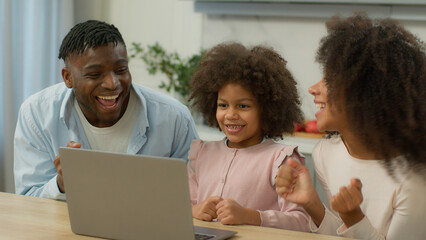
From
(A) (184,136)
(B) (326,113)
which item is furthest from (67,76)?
(B) (326,113)

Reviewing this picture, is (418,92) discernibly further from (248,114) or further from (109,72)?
(109,72)

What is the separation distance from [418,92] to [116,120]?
3.86ft

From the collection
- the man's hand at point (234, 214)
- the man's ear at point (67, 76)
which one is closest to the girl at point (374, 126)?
the man's hand at point (234, 214)

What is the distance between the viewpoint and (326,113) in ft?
5.47

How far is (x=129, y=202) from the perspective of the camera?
133 centimetres

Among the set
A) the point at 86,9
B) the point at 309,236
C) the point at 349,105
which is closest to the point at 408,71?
the point at 349,105

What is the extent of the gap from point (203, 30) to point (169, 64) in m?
0.32

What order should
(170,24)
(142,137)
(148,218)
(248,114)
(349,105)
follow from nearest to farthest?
(148,218) < (349,105) < (248,114) < (142,137) < (170,24)

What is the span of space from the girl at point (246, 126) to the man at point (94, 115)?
0.31 meters

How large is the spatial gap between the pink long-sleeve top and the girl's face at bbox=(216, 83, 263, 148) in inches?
2.5

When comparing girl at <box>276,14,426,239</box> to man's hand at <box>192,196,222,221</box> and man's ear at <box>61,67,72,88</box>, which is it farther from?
man's ear at <box>61,67,72,88</box>

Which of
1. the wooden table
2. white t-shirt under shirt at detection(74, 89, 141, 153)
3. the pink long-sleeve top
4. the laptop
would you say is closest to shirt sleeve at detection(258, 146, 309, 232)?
the pink long-sleeve top

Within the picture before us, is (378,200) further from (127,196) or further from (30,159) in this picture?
(30,159)

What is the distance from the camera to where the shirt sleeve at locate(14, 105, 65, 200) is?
2.14m
